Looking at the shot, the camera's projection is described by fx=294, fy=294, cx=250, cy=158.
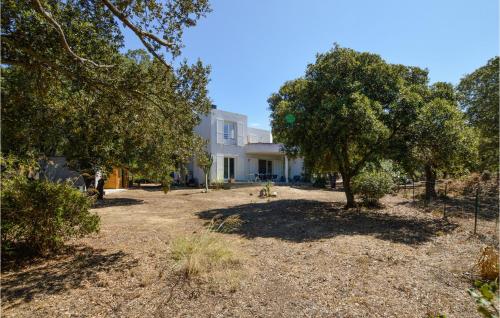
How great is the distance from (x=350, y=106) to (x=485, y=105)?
13492 mm

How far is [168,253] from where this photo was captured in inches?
225

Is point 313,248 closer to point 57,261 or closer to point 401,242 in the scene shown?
point 401,242

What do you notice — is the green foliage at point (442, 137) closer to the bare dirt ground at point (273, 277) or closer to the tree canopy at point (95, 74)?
the bare dirt ground at point (273, 277)

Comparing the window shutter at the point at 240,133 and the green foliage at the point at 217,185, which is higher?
the window shutter at the point at 240,133

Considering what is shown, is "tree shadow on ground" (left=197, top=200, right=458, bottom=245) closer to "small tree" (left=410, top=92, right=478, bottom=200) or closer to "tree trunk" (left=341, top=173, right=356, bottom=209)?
"tree trunk" (left=341, top=173, right=356, bottom=209)

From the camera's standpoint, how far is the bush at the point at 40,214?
4.78m

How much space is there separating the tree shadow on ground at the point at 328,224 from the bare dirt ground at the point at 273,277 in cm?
9

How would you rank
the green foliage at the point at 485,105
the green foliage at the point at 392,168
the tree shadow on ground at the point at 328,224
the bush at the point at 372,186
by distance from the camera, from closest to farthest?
the tree shadow on ground at the point at 328,224, the green foliage at the point at 392,168, the bush at the point at 372,186, the green foliage at the point at 485,105

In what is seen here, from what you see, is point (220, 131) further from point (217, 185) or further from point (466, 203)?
point (466, 203)

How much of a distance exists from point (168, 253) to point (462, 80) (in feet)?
73.8

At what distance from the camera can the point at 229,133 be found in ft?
87.2

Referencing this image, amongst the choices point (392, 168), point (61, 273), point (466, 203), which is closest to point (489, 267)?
point (61, 273)

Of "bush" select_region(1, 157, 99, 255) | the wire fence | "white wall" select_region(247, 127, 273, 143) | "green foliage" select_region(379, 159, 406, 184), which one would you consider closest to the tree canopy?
"bush" select_region(1, 157, 99, 255)

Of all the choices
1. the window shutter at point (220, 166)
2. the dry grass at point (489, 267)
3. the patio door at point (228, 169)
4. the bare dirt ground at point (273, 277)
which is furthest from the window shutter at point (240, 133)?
the dry grass at point (489, 267)
